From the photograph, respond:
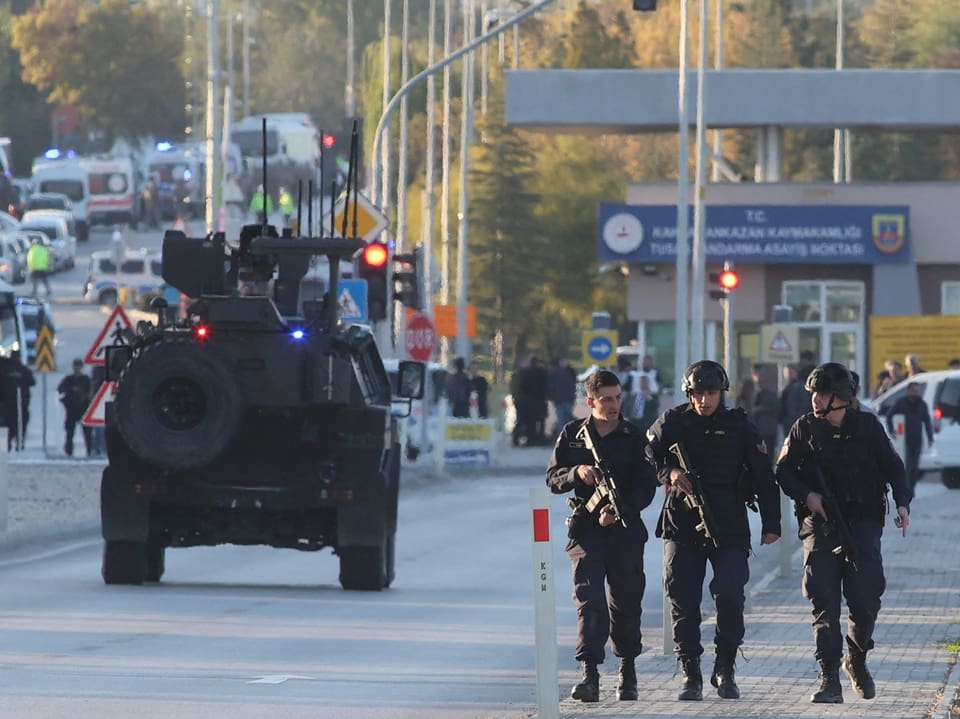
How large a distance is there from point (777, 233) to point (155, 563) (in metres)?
35.5

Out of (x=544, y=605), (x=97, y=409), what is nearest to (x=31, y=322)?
(x=97, y=409)

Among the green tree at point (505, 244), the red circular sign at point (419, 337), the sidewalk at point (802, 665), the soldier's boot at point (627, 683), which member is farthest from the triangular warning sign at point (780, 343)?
the soldier's boot at point (627, 683)

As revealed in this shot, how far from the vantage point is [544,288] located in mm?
75562

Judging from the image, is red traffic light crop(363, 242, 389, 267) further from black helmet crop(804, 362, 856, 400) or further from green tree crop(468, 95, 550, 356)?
green tree crop(468, 95, 550, 356)

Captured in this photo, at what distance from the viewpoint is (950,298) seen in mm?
53844

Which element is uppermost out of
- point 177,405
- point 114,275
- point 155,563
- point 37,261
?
point 37,261

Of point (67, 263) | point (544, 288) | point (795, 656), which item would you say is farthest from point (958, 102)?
point (67, 263)

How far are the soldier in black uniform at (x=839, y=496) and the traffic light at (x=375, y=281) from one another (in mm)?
17660

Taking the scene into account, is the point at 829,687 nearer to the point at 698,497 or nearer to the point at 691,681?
the point at 691,681

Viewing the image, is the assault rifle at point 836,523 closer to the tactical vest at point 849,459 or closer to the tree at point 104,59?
the tactical vest at point 849,459

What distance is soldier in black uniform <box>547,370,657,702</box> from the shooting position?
38.4 ft

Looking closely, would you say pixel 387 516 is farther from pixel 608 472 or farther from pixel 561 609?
pixel 608 472

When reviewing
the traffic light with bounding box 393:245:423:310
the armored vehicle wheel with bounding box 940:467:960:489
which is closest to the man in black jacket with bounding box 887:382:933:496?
the armored vehicle wheel with bounding box 940:467:960:489

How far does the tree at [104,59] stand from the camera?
12475 centimetres
